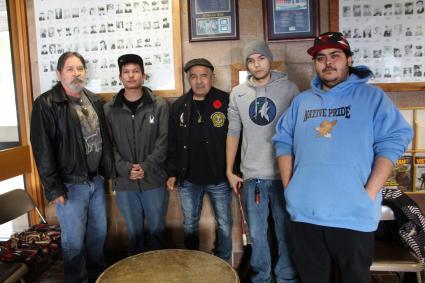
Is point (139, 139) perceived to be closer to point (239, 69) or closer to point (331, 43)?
point (239, 69)

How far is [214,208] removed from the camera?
94.3 inches

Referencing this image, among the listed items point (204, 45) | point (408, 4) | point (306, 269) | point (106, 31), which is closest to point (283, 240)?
point (306, 269)

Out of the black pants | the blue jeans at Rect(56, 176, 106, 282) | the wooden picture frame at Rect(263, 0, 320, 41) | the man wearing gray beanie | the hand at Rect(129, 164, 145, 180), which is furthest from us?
the wooden picture frame at Rect(263, 0, 320, 41)

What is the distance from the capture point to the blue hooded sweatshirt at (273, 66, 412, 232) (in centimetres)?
154

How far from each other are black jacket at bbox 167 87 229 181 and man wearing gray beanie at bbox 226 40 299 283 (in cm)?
10

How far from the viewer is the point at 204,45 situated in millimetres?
2516

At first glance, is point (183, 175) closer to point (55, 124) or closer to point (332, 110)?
point (55, 124)

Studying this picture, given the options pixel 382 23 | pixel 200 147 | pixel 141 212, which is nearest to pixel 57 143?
pixel 141 212

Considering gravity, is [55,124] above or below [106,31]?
below

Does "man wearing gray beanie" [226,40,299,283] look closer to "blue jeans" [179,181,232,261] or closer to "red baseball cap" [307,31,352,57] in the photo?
"blue jeans" [179,181,232,261]

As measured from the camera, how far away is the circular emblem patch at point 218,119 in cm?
228

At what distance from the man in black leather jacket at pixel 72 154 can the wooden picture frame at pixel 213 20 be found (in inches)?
33.1

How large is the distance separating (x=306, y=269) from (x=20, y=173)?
2.22 meters

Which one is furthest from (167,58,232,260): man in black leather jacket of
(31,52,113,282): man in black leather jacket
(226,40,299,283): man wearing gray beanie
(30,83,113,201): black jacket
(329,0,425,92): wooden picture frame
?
(329,0,425,92): wooden picture frame
